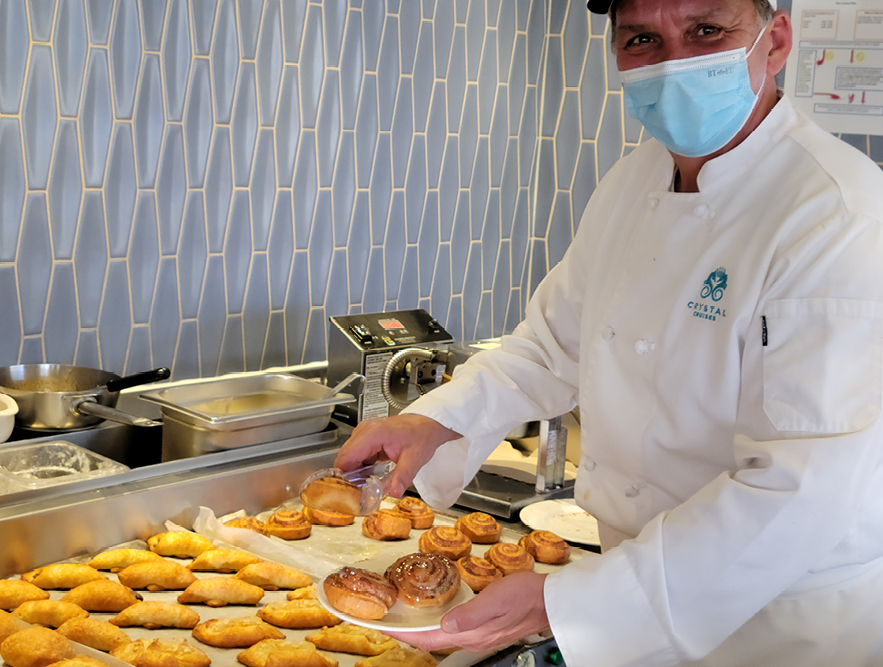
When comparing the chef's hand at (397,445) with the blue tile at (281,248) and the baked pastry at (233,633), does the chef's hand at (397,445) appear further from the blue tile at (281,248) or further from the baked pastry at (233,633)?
the blue tile at (281,248)

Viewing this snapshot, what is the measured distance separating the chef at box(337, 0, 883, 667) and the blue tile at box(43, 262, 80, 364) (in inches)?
39.6

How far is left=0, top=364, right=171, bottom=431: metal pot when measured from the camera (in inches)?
78.3

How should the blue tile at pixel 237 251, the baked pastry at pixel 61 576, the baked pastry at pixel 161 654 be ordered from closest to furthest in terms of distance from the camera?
1. the baked pastry at pixel 161 654
2. the baked pastry at pixel 61 576
3. the blue tile at pixel 237 251

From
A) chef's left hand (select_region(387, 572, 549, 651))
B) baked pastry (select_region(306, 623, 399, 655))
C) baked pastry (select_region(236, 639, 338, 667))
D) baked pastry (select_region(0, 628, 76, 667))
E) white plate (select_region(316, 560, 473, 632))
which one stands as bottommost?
baked pastry (select_region(306, 623, 399, 655))

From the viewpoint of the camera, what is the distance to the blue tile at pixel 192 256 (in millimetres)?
2402

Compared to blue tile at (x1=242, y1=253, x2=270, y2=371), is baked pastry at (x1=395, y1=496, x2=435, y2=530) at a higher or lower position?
lower

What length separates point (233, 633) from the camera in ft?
4.91

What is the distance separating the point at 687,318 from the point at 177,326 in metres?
1.47

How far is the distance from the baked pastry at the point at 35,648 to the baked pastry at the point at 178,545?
40 cm

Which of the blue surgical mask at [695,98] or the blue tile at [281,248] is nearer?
the blue surgical mask at [695,98]

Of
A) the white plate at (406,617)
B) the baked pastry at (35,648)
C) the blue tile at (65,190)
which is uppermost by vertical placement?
the blue tile at (65,190)

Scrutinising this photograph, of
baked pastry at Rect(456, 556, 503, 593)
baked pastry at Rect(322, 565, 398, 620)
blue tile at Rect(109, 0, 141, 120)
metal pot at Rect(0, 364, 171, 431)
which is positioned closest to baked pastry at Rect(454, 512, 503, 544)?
baked pastry at Rect(456, 556, 503, 593)

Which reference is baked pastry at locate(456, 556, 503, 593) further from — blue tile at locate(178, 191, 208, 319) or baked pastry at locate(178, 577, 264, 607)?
blue tile at locate(178, 191, 208, 319)

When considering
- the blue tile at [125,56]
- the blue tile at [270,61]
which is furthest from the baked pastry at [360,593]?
the blue tile at [270,61]
